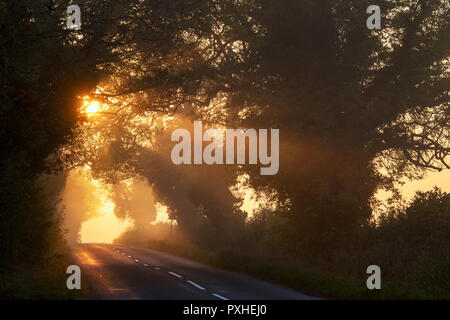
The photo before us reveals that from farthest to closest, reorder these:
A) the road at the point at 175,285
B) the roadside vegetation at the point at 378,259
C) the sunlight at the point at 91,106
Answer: the sunlight at the point at 91,106
the roadside vegetation at the point at 378,259
the road at the point at 175,285

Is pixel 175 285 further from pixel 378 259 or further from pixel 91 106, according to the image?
pixel 91 106

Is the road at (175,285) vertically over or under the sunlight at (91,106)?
under

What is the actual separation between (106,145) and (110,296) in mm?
34227

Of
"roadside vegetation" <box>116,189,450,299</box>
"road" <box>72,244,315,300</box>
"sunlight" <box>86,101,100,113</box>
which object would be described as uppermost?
"sunlight" <box>86,101,100,113</box>

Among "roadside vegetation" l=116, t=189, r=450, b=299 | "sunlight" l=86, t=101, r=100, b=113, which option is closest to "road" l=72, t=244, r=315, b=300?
"roadside vegetation" l=116, t=189, r=450, b=299

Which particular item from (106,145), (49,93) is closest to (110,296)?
(49,93)

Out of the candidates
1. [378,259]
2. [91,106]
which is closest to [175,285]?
[378,259]

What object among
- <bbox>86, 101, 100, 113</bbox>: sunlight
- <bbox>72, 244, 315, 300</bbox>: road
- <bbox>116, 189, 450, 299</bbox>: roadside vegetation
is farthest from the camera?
<bbox>86, 101, 100, 113</bbox>: sunlight

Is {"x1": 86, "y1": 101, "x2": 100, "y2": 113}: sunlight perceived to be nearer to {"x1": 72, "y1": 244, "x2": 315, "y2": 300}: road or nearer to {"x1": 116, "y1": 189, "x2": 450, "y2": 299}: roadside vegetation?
{"x1": 72, "y1": 244, "x2": 315, "y2": 300}: road

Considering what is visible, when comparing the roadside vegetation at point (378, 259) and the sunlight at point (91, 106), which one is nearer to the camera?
the roadside vegetation at point (378, 259)

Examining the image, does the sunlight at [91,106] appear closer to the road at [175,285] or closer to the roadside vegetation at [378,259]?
the road at [175,285]

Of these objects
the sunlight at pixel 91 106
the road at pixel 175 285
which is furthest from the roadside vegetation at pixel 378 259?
the sunlight at pixel 91 106
